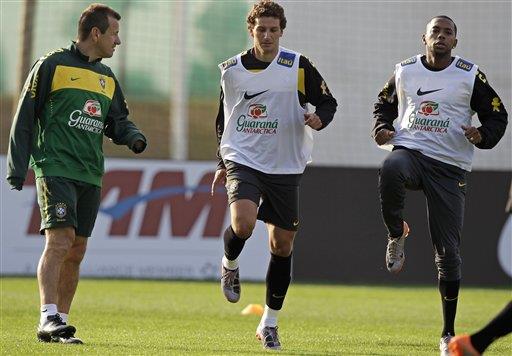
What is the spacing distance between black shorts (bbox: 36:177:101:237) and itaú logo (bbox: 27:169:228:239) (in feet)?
30.8

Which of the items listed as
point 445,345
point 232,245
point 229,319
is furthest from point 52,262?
point 229,319

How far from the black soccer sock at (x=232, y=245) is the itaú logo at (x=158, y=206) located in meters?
9.21

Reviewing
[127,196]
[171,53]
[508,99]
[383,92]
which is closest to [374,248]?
[127,196]

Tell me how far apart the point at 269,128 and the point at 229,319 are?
3591 millimetres

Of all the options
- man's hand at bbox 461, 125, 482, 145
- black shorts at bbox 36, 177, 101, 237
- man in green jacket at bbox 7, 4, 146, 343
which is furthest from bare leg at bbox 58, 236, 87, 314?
man's hand at bbox 461, 125, 482, 145

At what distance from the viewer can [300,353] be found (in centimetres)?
885

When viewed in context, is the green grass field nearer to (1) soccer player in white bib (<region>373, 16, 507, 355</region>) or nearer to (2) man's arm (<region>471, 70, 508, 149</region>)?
(1) soccer player in white bib (<region>373, 16, 507, 355</region>)

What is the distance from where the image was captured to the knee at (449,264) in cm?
959

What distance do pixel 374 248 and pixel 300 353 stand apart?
1041 centimetres

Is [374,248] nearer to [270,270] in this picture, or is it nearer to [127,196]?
[127,196]

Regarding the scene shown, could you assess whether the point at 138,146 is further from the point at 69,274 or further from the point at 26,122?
the point at 69,274

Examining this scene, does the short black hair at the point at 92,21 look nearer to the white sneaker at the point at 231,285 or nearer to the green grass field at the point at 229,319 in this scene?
the white sneaker at the point at 231,285

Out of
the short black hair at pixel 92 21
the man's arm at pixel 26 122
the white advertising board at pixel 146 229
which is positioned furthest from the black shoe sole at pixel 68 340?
the white advertising board at pixel 146 229

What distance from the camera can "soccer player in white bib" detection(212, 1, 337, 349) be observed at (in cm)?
951
